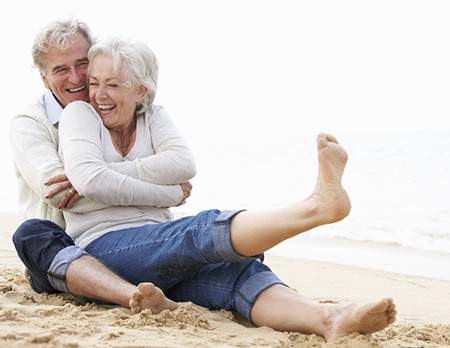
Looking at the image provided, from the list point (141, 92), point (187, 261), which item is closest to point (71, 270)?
point (187, 261)

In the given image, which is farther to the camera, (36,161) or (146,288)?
(36,161)

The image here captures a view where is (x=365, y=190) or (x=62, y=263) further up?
(x=62, y=263)

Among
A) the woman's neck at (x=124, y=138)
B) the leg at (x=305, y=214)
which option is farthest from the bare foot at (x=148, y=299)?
the woman's neck at (x=124, y=138)

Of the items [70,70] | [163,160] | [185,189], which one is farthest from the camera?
[70,70]

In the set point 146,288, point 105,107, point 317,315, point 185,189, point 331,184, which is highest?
point 105,107

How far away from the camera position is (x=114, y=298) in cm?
291

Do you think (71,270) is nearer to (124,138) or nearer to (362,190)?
(124,138)

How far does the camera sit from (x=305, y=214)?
2482 mm

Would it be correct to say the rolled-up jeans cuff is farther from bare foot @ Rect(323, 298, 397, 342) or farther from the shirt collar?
bare foot @ Rect(323, 298, 397, 342)

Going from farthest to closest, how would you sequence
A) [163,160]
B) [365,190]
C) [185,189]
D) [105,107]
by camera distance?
[365,190] < [185,189] < [105,107] < [163,160]

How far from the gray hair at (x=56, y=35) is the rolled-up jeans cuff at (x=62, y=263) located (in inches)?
45.3

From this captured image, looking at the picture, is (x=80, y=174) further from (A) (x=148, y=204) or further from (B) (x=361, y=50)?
(B) (x=361, y=50)

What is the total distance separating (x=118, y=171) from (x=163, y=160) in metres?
0.23

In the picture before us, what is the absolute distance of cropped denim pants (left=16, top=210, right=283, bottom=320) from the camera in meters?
2.75
